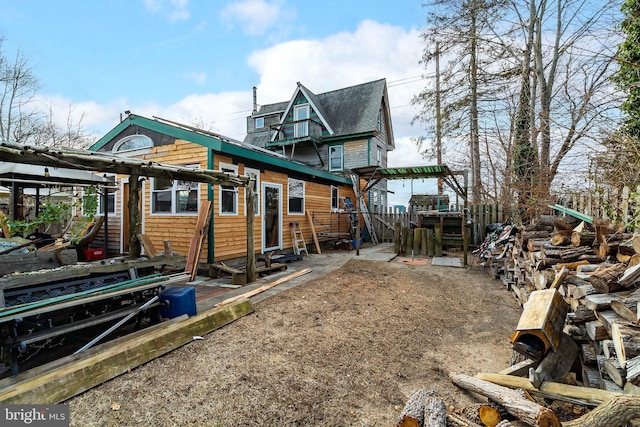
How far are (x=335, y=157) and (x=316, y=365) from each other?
1431cm

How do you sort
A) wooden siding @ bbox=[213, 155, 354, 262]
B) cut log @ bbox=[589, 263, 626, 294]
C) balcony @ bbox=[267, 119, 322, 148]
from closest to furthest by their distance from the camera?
cut log @ bbox=[589, 263, 626, 294], wooden siding @ bbox=[213, 155, 354, 262], balcony @ bbox=[267, 119, 322, 148]

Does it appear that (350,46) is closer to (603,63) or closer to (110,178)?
(603,63)

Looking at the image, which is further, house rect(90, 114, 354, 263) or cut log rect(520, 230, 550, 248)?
house rect(90, 114, 354, 263)

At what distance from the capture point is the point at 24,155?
2.95 meters

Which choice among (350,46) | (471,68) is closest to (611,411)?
(471,68)

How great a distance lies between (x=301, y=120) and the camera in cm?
1557

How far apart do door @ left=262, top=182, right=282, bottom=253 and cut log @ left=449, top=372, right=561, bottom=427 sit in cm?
695

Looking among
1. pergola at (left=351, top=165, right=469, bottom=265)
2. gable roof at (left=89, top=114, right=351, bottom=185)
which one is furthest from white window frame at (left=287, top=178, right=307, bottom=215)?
pergola at (left=351, top=165, right=469, bottom=265)

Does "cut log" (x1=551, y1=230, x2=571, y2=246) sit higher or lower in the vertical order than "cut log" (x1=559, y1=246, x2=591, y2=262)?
higher

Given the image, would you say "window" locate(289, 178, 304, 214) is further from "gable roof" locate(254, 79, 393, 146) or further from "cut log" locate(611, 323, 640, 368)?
"cut log" locate(611, 323, 640, 368)

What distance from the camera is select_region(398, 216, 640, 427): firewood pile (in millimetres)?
1761

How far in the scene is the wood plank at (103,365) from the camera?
6.97 feet

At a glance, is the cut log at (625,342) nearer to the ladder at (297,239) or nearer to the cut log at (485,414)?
the cut log at (485,414)

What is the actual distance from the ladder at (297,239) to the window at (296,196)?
0.50 meters
